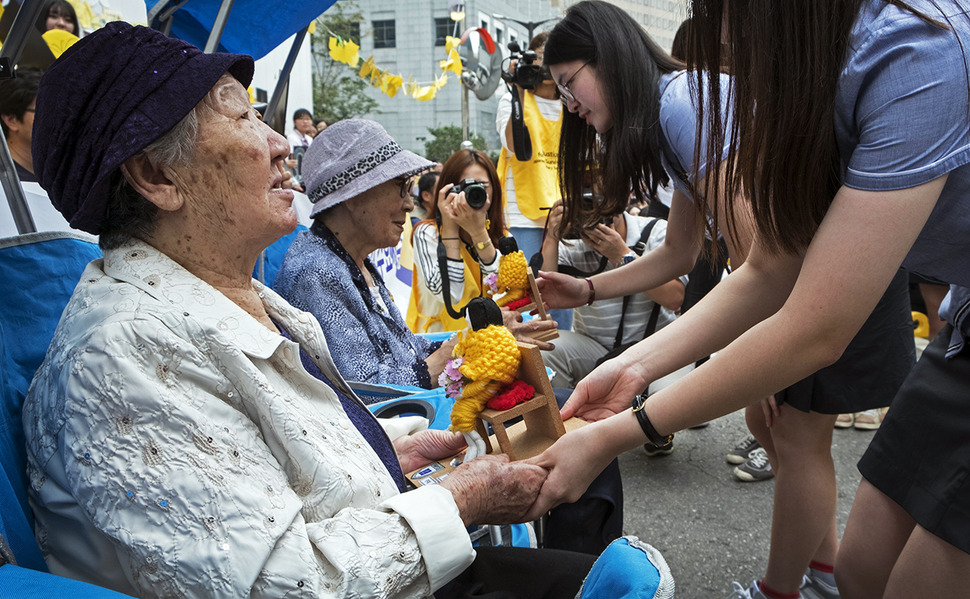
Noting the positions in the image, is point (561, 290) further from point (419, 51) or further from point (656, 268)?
point (419, 51)

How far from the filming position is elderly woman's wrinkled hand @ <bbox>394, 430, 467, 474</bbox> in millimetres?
1715

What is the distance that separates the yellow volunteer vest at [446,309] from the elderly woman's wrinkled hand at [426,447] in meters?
1.90

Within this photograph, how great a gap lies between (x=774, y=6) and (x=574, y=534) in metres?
1.30

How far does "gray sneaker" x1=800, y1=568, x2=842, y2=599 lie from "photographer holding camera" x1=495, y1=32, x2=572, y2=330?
2.29m

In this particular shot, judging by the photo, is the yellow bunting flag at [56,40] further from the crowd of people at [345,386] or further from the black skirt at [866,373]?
the black skirt at [866,373]

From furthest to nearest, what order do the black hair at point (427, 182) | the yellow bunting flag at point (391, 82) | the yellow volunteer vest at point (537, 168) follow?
the yellow bunting flag at point (391, 82)
the black hair at point (427, 182)
the yellow volunteer vest at point (537, 168)

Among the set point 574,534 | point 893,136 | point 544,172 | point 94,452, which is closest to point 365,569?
point 94,452

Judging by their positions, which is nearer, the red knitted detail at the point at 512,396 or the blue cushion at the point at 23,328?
the blue cushion at the point at 23,328

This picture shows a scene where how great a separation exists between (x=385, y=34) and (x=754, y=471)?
3350 cm

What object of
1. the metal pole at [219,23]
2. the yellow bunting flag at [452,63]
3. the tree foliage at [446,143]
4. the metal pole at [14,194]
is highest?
the metal pole at [219,23]

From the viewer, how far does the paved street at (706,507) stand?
2.60 meters

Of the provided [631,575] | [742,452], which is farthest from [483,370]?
[742,452]

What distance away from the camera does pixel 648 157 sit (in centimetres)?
226

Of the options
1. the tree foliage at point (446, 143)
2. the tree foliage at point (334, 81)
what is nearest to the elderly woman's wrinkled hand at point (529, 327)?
the tree foliage at point (334, 81)
